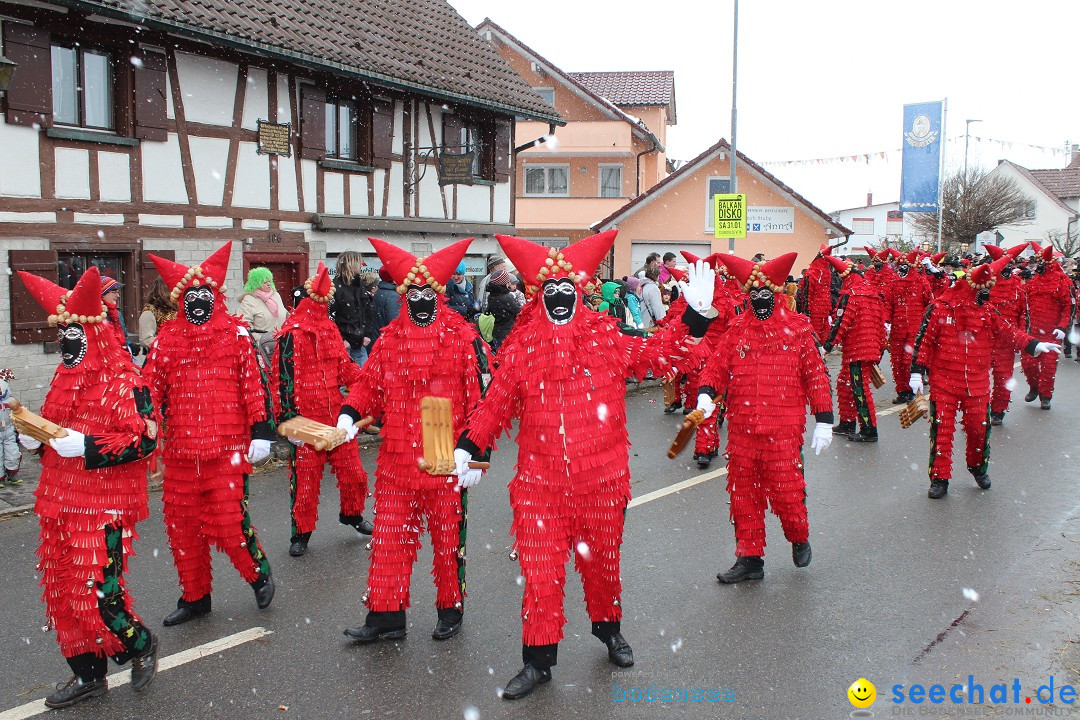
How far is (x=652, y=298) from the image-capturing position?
46.4 feet

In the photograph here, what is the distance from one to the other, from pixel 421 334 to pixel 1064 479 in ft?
22.2

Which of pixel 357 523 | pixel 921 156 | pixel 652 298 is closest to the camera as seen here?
pixel 357 523

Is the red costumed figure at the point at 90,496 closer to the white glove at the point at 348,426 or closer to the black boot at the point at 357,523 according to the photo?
the white glove at the point at 348,426

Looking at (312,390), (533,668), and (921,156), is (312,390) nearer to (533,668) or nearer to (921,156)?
(533,668)

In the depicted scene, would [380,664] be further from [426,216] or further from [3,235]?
[426,216]

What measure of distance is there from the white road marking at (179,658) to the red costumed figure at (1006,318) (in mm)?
9151

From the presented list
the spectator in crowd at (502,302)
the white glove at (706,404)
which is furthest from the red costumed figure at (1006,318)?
the white glove at (706,404)

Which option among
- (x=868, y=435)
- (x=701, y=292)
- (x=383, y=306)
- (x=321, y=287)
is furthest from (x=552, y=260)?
(x=868, y=435)

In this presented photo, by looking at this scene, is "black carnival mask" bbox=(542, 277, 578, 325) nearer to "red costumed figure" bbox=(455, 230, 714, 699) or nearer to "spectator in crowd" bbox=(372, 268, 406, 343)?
"red costumed figure" bbox=(455, 230, 714, 699)

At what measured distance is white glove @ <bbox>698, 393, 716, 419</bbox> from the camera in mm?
5547

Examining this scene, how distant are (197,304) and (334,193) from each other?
10217 mm

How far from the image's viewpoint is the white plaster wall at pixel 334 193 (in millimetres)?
14812

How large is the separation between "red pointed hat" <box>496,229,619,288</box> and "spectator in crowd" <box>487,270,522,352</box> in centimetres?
644

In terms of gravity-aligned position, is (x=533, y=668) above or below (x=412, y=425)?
below
